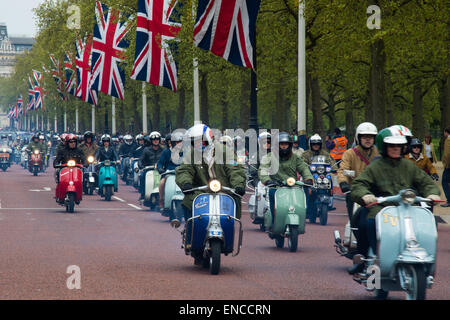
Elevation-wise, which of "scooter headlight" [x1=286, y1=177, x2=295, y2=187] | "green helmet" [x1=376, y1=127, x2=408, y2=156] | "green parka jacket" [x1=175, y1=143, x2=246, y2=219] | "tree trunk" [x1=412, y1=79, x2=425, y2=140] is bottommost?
"scooter headlight" [x1=286, y1=177, x2=295, y2=187]

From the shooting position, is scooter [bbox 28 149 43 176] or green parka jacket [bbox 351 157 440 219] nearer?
green parka jacket [bbox 351 157 440 219]

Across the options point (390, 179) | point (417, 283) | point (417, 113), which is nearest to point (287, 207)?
point (390, 179)

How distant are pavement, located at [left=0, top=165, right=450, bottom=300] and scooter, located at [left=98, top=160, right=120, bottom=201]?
5.76 m

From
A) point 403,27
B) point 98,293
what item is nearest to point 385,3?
point 403,27

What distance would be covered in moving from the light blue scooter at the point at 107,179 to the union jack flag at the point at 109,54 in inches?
556

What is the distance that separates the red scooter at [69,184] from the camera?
20.6 metres

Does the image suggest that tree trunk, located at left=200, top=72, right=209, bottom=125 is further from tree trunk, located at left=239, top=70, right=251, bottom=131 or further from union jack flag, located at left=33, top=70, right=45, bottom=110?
union jack flag, located at left=33, top=70, right=45, bottom=110

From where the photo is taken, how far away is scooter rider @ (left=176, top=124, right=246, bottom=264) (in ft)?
37.1

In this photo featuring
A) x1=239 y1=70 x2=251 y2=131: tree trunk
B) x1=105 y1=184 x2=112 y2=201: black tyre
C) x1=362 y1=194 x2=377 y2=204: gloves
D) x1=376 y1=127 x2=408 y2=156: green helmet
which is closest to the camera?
x1=362 y1=194 x2=377 y2=204: gloves

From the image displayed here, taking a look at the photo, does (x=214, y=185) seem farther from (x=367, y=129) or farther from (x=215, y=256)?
(x=367, y=129)

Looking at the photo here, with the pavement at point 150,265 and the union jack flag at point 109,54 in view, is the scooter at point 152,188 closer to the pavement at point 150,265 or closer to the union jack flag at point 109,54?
Answer: the pavement at point 150,265

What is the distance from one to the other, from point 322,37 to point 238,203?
75.5ft

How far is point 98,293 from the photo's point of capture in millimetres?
9242

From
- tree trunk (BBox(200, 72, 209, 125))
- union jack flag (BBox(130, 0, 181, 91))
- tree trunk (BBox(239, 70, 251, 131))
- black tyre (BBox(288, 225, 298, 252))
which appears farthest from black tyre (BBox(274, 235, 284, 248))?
tree trunk (BBox(200, 72, 209, 125))
